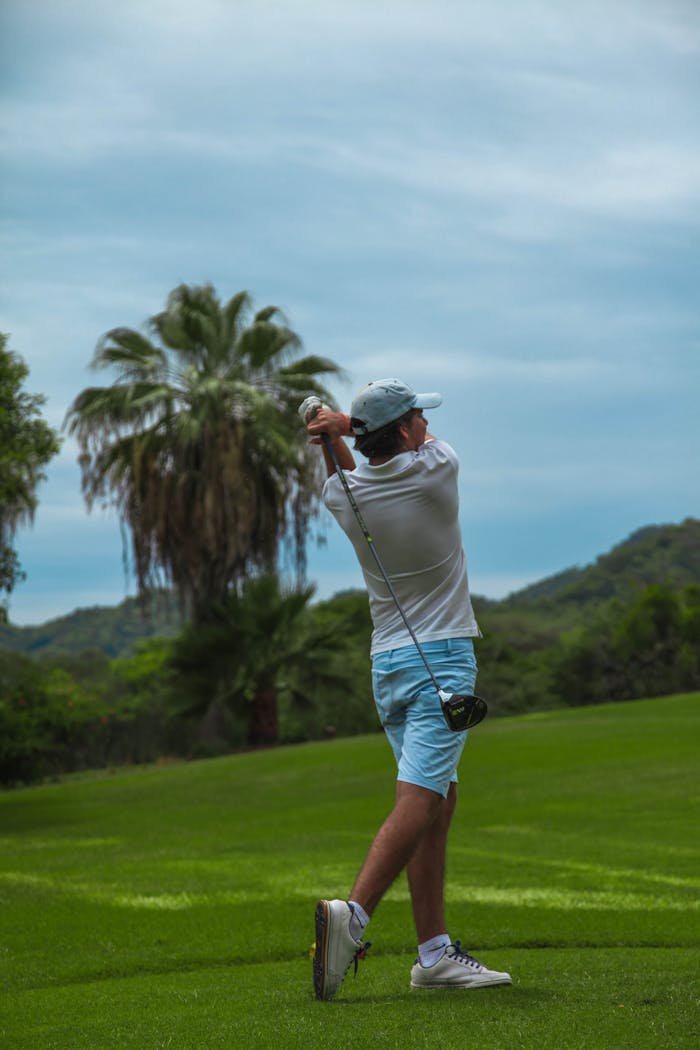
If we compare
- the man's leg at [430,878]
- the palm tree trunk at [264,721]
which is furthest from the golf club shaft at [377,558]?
the palm tree trunk at [264,721]

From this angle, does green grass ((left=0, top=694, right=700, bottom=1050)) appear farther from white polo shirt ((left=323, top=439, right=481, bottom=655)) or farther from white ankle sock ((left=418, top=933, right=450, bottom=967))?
white polo shirt ((left=323, top=439, right=481, bottom=655))

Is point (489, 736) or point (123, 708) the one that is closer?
point (489, 736)

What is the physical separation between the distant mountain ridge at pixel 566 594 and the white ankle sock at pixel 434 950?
164 feet

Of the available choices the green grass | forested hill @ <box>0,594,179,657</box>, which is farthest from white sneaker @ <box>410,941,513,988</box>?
forested hill @ <box>0,594,179,657</box>

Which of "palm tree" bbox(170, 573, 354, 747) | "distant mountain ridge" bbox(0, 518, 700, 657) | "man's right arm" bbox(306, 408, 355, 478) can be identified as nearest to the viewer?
"man's right arm" bbox(306, 408, 355, 478)

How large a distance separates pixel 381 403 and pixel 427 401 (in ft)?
0.65

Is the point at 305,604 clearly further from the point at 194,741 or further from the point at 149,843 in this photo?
the point at 149,843

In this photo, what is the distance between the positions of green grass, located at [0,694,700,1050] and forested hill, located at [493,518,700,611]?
42.2 meters

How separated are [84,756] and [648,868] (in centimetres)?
2022

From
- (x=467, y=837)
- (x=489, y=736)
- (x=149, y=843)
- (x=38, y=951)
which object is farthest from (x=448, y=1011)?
(x=489, y=736)

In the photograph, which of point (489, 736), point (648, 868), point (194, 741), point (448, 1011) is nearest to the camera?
point (448, 1011)

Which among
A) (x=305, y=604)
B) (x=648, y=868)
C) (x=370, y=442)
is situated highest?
(x=305, y=604)

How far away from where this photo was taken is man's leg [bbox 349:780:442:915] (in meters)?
4.32

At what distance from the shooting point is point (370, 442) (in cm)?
475
